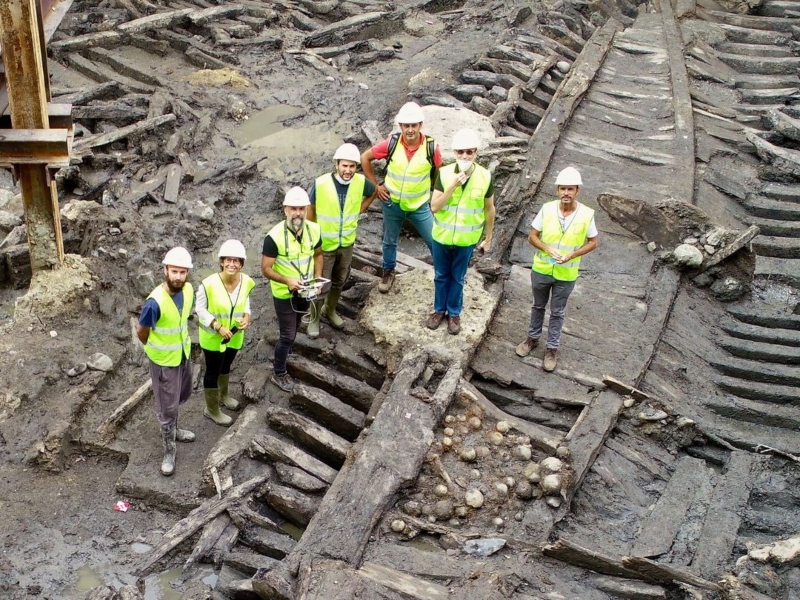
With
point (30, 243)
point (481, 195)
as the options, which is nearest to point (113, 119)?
point (30, 243)

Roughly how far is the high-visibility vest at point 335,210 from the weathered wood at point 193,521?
229 centimetres

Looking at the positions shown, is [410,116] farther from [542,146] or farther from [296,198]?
[542,146]

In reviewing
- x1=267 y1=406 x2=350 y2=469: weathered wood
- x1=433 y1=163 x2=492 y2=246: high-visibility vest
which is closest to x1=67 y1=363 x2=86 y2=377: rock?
x1=267 y1=406 x2=350 y2=469: weathered wood

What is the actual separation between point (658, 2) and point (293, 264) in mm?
14228

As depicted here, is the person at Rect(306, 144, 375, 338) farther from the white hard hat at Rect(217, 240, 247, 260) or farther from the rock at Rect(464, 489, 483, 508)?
the rock at Rect(464, 489, 483, 508)

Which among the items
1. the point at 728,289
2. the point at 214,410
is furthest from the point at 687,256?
the point at 214,410

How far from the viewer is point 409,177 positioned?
25.6 ft

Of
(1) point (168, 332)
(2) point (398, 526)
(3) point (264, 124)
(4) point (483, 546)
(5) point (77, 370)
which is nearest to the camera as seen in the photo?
(4) point (483, 546)

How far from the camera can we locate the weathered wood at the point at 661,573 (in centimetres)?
Result: 551

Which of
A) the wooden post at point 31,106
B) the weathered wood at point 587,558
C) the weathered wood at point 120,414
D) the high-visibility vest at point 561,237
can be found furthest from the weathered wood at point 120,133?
the weathered wood at point 587,558

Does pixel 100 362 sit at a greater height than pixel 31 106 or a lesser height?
lesser

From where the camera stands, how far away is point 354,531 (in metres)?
6.04

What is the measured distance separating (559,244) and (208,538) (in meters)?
3.90

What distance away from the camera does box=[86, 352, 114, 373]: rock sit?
8.42 meters
